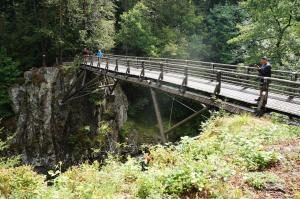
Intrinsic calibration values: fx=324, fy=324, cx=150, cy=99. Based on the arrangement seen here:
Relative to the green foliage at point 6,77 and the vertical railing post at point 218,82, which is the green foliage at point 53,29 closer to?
the green foliage at point 6,77

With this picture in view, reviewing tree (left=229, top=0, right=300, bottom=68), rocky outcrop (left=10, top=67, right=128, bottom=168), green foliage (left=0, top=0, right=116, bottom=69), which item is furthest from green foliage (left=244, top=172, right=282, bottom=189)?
green foliage (left=0, top=0, right=116, bottom=69)

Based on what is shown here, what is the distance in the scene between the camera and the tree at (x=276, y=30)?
20.0 meters

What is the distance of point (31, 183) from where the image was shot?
8070mm

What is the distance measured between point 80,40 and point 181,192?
1087 inches

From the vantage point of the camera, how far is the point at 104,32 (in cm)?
3212

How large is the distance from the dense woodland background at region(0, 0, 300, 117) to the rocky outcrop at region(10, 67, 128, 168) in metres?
1.84

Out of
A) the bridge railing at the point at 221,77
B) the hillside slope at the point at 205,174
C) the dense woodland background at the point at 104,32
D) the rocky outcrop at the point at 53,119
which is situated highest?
the dense woodland background at the point at 104,32

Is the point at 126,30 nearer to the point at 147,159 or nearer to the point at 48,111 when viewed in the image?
the point at 48,111

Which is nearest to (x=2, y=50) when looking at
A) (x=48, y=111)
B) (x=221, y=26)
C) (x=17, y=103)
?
(x=17, y=103)

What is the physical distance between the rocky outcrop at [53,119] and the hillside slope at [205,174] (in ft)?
60.7

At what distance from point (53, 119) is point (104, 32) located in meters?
10.3

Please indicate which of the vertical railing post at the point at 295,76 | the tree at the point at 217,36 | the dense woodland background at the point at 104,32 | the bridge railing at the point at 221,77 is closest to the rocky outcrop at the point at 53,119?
the dense woodland background at the point at 104,32

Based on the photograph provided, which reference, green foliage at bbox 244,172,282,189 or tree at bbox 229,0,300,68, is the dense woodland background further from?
green foliage at bbox 244,172,282,189

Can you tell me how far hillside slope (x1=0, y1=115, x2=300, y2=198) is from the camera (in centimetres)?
590
